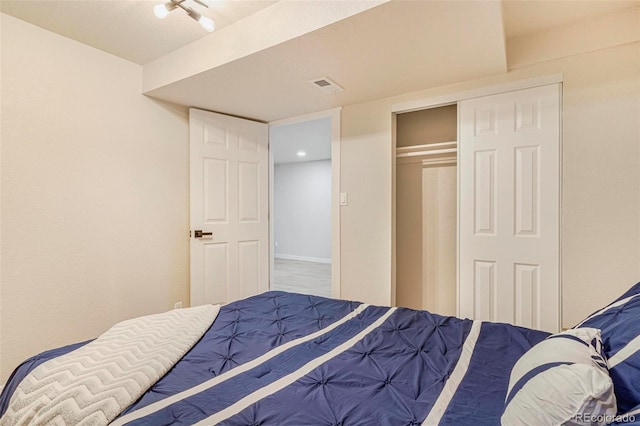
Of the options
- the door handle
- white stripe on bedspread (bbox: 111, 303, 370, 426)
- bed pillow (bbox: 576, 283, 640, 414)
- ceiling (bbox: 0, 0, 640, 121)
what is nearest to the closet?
ceiling (bbox: 0, 0, 640, 121)

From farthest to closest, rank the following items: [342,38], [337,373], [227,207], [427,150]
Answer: [227,207] < [427,150] < [342,38] < [337,373]

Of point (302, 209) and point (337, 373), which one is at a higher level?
point (302, 209)

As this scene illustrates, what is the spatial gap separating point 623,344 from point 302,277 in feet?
17.0

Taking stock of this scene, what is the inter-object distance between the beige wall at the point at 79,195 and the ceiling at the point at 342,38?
0.23 m

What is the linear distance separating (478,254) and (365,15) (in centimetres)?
187

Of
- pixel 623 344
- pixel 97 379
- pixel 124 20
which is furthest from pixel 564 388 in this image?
pixel 124 20

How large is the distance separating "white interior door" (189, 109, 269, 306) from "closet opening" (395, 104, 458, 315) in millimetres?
1485

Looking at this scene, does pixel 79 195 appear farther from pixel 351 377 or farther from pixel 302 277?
pixel 302 277

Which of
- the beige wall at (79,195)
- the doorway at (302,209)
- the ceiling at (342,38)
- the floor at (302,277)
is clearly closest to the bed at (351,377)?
the beige wall at (79,195)

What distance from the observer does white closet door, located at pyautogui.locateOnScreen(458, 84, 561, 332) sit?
2234 mm

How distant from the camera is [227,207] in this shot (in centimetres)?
328

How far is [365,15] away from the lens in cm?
165

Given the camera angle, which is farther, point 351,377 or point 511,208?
point 511,208

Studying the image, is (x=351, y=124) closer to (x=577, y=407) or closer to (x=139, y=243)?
(x=139, y=243)
